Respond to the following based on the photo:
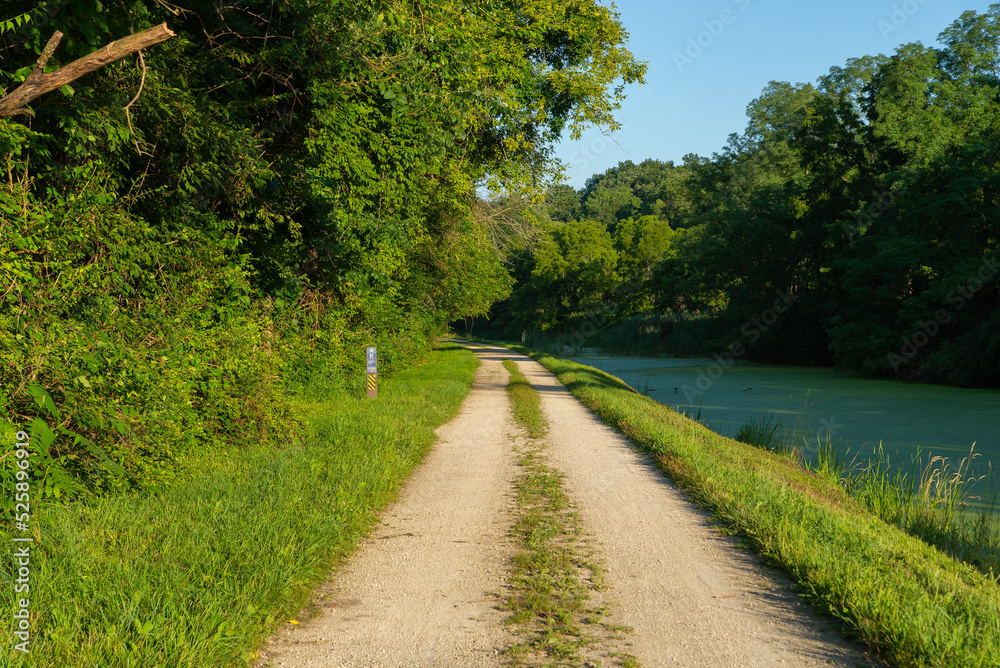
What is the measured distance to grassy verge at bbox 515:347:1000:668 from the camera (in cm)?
368

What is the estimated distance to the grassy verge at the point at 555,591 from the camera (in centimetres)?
363

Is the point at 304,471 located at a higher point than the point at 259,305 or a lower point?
lower

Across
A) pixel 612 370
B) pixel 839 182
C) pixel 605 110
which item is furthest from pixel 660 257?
pixel 605 110

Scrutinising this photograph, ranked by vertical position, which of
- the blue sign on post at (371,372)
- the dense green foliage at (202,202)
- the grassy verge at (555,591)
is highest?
the dense green foliage at (202,202)

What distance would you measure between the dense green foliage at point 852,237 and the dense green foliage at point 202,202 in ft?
32.1

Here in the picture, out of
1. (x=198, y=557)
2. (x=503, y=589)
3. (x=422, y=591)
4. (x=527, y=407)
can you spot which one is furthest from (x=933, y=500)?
(x=527, y=407)

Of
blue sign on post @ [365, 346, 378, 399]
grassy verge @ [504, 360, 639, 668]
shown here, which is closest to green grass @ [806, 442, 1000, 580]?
grassy verge @ [504, 360, 639, 668]

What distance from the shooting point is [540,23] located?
15.9 meters

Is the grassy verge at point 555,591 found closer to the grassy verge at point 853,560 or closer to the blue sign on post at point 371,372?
the grassy verge at point 853,560

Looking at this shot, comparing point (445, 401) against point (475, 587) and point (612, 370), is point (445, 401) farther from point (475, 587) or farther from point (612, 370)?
point (612, 370)

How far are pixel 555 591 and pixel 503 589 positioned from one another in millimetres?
364

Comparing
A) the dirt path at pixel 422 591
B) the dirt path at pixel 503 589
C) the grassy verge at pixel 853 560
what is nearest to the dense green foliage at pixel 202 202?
the dirt path at pixel 422 591

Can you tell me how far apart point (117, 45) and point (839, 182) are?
4222cm

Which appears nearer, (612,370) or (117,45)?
(117,45)
